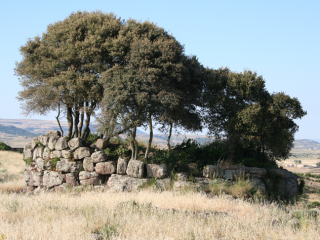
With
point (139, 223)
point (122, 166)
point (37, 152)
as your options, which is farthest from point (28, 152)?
point (139, 223)

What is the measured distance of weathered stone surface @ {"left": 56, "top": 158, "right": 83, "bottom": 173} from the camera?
59.7 feet

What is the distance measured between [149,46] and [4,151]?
3303 centimetres

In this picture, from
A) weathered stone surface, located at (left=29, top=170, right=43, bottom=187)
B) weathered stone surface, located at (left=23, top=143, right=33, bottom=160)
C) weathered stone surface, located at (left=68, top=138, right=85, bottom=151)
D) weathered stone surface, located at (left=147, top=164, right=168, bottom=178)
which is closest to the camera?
weathered stone surface, located at (left=147, top=164, right=168, bottom=178)

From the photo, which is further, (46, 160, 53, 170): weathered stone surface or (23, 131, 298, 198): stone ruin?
(46, 160, 53, 170): weathered stone surface

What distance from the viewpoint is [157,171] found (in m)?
15.5

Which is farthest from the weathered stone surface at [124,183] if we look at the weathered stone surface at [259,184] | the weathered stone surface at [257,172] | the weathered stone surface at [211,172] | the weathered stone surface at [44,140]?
the weathered stone surface at [44,140]

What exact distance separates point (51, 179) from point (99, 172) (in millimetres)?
4362

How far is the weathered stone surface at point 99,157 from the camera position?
1706 cm

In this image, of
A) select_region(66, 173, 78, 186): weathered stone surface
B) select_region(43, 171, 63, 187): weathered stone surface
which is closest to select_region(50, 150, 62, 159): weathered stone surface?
select_region(43, 171, 63, 187): weathered stone surface

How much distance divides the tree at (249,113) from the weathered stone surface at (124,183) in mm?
6337

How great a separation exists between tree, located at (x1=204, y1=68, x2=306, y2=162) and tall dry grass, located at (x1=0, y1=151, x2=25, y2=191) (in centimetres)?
1741

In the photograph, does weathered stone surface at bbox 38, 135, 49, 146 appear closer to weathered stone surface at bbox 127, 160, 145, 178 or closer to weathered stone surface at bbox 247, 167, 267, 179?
weathered stone surface at bbox 127, 160, 145, 178

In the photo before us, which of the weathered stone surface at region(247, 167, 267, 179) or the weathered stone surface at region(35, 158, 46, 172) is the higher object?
the weathered stone surface at region(247, 167, 267, 179)

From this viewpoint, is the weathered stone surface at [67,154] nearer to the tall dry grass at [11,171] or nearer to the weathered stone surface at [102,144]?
the weathered stone surface at [102,144]
